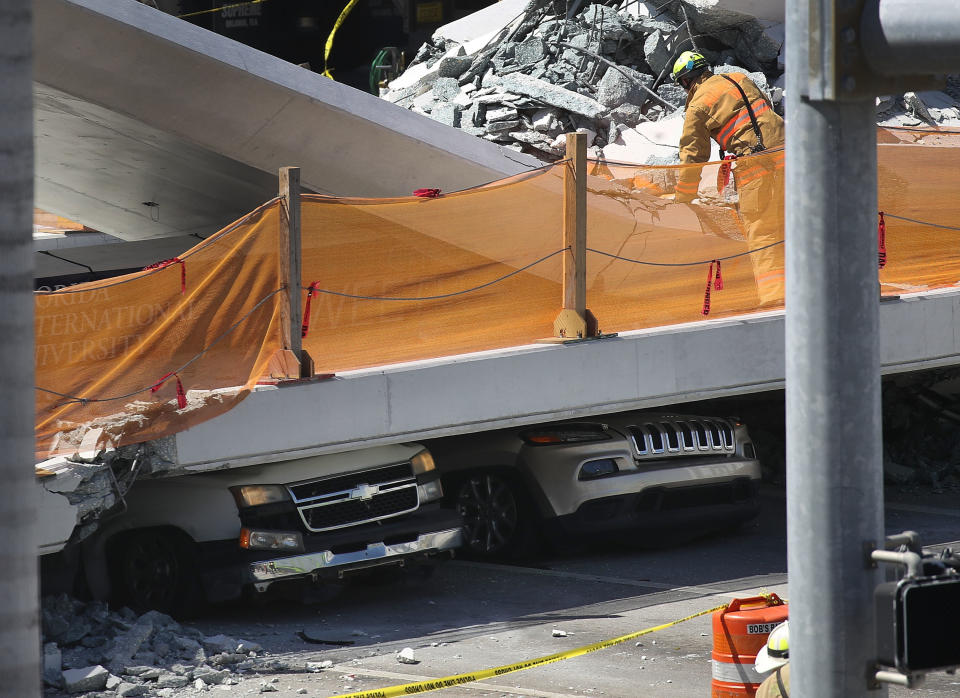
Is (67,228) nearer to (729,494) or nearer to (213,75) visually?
(213,75)

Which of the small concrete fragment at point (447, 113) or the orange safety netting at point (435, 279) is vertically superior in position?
the small concrete fragment at point (447, 113)

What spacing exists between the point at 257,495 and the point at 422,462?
109 centimetres

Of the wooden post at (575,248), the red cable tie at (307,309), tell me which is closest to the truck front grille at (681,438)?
the wooden post at (575,248)

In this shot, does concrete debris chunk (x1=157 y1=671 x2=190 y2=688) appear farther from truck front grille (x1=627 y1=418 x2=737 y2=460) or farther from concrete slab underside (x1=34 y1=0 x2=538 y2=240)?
concrete slab underside (x1=34 y1=0 x2=538 y2=240)

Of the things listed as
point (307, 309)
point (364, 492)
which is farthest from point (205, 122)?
point (364, 492)

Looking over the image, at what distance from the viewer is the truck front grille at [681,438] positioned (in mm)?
9586

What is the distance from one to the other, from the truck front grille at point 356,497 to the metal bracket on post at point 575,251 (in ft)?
4.83

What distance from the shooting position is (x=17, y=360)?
115 inches

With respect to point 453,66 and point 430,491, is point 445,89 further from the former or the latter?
point 430,491

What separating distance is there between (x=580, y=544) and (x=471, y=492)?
83 cm

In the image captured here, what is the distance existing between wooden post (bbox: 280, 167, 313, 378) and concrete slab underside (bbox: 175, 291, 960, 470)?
0.35 metres

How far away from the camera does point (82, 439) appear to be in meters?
7.74

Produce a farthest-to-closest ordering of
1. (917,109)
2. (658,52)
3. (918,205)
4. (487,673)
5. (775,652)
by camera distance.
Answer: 1. (658,52)
2. (917,109)
3. (918,205)
4. (487,673)
5. (775,652)

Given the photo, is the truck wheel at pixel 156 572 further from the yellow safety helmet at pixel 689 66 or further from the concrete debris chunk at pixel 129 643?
the yellow safety helmet at pixel 689 66
